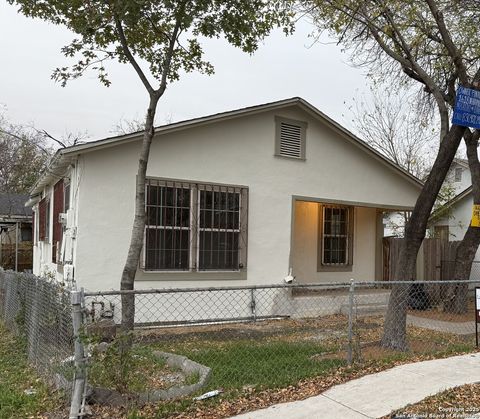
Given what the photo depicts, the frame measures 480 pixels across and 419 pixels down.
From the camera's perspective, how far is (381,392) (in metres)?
4.77

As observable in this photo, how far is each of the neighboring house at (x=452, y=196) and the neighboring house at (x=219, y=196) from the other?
522 cm

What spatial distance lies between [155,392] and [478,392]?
308cm

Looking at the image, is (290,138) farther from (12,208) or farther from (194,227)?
(12,208)

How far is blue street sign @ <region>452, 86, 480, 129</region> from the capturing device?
709 centimetres

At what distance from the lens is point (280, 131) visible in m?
11.2

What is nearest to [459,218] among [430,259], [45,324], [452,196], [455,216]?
[455,216]

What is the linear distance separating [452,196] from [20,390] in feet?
61.7

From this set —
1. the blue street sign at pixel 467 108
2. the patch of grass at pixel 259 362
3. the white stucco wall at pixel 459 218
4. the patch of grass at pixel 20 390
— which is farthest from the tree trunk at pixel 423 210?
the white stucco wall at pixel 459 218

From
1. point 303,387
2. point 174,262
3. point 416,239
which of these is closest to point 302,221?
point 174,262

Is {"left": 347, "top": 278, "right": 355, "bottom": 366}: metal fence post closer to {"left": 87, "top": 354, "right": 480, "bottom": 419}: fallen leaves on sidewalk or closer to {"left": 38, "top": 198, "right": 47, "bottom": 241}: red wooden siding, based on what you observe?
{"left": 87, "top": 354, "right": 480, "bottom": 419}: fallen leaves on sidewalk

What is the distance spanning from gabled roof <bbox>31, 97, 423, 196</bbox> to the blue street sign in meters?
4.44

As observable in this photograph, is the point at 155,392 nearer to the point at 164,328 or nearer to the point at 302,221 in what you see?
the point at 164,328

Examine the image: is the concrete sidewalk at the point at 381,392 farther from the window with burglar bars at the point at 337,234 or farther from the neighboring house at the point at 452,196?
the neighboring house at the point at 452,196

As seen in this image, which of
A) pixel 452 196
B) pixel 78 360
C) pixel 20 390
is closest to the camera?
pixel 78 360
